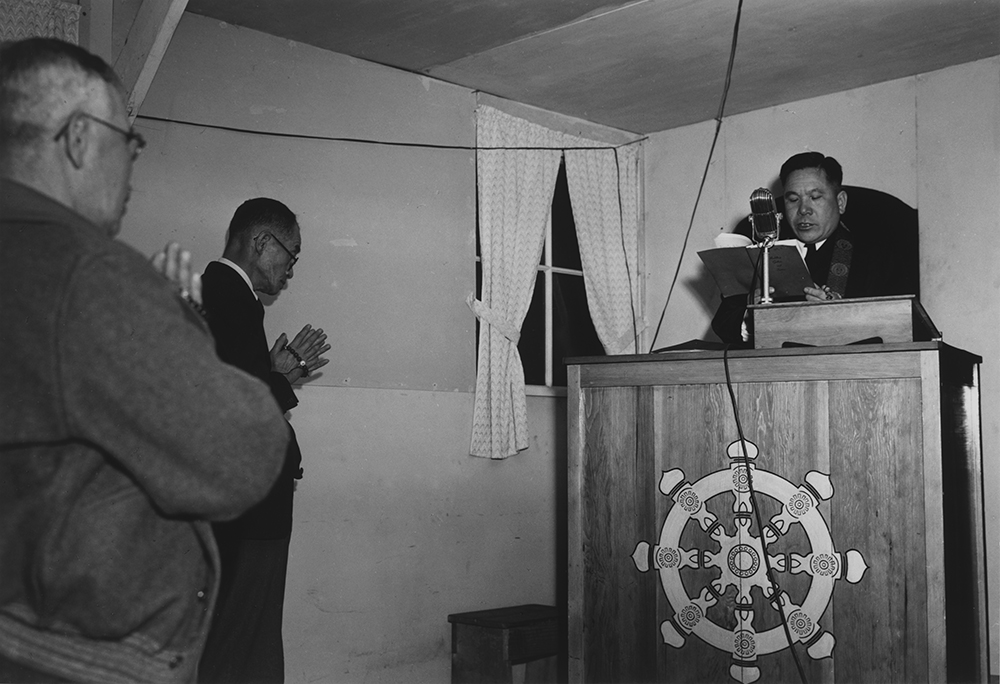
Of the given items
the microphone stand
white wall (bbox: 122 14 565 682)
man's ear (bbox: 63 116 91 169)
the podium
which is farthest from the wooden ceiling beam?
the microphone stand

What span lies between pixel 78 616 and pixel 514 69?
12.8 feet

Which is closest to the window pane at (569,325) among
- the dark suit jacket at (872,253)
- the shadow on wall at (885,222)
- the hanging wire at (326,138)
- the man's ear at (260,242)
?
the hanging wire at (326,138)

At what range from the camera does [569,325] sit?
542 cm

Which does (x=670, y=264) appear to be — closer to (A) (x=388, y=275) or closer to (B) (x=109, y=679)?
(A) (x=388, y=275)

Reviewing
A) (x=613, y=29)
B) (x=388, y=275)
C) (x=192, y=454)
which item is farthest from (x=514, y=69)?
(x=192, y=454)

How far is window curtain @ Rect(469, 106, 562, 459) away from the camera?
4820 mm

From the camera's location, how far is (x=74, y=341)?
3.57 feet

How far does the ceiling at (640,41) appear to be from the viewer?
3977 millimetres

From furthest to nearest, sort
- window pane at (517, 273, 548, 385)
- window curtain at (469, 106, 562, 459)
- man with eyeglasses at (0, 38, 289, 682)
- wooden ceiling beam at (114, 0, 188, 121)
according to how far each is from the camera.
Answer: window pane at (517, 273, 548, 385) → window curtain at (469, 106, 562, 459) → wooden ceiling beam at (114, 0, 188, 121) → man with eyeglasses at (0, 38, 289, 682)

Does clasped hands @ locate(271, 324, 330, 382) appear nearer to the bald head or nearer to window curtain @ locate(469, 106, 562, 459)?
window curtain @ locate(469, 106, 562, 459)

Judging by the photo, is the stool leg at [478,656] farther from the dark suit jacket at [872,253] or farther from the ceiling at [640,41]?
the ceiling at [640,41]

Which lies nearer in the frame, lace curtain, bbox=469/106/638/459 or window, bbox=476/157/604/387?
lace curtain, bbox=469/106/638/459

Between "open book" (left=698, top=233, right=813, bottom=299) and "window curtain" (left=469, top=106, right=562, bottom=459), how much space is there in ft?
4.72

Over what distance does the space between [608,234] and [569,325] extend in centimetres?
53
